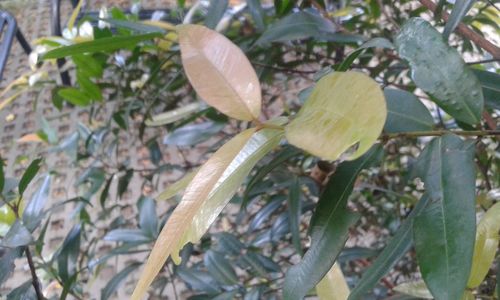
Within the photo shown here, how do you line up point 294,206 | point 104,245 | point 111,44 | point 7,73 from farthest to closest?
point 7,73 < point 104,245 < point 294,206 < point 111,44

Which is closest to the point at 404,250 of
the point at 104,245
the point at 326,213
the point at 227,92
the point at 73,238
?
the point at 326,213

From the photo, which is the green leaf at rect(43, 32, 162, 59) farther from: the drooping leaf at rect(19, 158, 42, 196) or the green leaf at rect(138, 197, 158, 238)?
the green leaf at rect(138, 197, 158, 238)

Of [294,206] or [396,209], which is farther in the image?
[396,209]

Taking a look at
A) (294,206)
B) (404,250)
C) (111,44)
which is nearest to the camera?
(404,250)

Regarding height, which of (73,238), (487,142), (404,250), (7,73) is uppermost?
(404,250)

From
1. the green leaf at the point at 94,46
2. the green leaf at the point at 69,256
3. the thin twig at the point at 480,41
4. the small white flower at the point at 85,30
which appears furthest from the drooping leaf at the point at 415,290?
the small white flower at the point at 85,30

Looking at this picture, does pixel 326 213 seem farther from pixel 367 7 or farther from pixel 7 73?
pixel 7 73

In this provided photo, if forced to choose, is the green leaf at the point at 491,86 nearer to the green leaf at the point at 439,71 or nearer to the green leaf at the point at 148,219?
the green leaf at the point at 439,71
